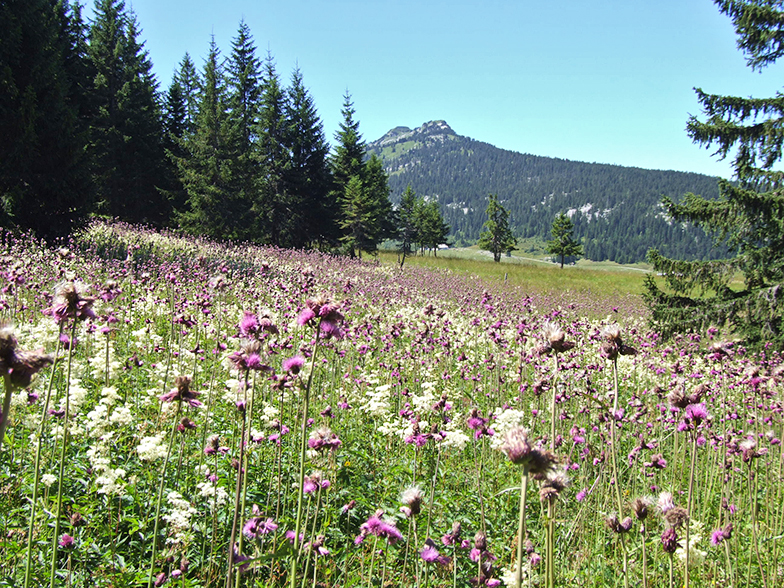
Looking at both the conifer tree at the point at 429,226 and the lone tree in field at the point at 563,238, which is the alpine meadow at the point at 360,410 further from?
the lone tree in field at the point at 563,238

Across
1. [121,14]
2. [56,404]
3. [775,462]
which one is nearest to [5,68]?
[56,404]

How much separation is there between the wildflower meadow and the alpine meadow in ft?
0.09

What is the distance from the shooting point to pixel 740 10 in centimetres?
1057

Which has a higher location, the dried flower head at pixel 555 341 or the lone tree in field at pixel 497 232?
the lone tree in field at pixel 497 232

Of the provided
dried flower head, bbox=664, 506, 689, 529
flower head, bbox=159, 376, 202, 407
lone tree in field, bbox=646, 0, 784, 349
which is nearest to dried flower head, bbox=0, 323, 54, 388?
flower head, bbox=159, 376, 202, 407

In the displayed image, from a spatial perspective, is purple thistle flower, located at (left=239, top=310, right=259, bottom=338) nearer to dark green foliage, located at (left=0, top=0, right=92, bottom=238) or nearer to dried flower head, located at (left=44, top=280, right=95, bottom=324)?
dried flower head, located at (left=44, top=280, right=95, bottom=324)

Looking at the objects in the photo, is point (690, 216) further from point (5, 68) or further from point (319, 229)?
point (319, 229)

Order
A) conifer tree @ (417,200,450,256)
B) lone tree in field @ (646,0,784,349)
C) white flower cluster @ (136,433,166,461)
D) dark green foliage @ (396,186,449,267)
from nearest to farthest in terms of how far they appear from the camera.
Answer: white flower cluster @ (136,433,166,461), lone tree in field @ (646,0,784,349), dark green foliage @ (396,186,449,267), conifer tree @ (417,200,450,256)

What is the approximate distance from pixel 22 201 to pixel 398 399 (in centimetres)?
1293

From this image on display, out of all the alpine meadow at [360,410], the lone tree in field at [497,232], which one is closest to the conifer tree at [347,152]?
the alpine meadow at [360,410]

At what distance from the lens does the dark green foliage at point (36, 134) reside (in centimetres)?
1190

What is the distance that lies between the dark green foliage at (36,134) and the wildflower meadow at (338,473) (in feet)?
25.4

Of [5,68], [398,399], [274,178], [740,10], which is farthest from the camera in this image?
[274,178]

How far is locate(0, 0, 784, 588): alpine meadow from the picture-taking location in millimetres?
2322
